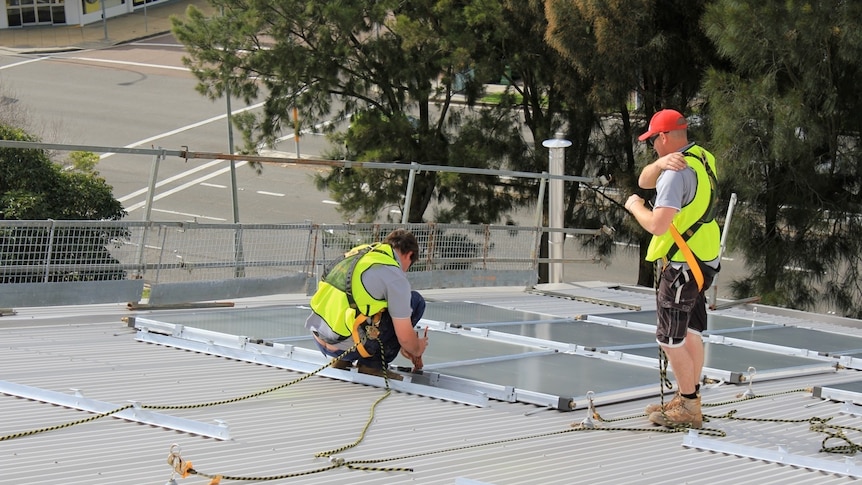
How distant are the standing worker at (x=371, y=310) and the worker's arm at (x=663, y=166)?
145cm

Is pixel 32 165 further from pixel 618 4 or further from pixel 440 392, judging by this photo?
pixel 440 392

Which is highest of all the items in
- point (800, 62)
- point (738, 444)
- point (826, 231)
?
point (800, 62)

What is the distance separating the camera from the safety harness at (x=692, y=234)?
19.2 ft

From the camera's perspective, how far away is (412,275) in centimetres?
1107

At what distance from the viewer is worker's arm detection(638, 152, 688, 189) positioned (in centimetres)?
575

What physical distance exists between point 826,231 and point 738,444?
443 inches

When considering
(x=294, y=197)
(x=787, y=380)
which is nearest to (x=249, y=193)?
(x=294, y=197)

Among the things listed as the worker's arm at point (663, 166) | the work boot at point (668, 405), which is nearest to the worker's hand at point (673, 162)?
the worker's arm at point (663, 166)

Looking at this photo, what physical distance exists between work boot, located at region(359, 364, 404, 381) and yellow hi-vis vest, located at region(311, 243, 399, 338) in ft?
0.77

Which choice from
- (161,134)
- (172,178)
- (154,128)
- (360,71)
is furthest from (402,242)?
(154,128)

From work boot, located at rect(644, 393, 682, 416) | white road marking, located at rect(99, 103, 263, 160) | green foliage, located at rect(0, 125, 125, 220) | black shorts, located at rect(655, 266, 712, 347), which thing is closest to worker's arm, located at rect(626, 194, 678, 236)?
black shorts, located at rect(655, 266, 712, 347)

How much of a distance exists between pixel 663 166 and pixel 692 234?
0.41 m

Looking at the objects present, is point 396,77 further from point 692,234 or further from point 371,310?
point 692,234

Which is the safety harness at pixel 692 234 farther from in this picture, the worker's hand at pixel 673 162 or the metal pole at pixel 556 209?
the metal pole at pixel 556 209
